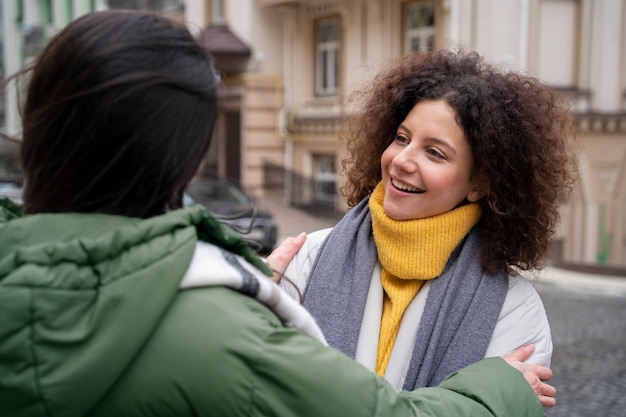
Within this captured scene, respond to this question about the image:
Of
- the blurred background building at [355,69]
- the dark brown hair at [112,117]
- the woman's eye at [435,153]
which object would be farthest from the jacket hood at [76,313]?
the blurred background building at [355,69]

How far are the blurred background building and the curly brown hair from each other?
1018cm

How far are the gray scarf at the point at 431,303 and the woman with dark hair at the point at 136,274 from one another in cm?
65

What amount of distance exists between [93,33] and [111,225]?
0.31 m

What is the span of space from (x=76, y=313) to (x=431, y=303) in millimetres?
1170

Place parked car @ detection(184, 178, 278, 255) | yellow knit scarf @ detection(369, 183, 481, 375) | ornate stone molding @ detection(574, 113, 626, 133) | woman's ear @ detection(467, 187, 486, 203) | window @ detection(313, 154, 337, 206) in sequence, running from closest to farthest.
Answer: yellow knit scarf @ detection(369, 183, 481, 375) → woman's ear @ detection(467, 187, 486, 203) → parked car @ detection(184, 178, 278, 255) → ornate stone molding @ detection(574, 113, 626, 133) → window @ detection(313, 154, 337, 206)

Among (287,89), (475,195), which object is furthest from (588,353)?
(287,89)

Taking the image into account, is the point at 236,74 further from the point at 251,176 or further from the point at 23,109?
the point at 23,109

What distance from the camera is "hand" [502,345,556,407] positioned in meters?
1.82

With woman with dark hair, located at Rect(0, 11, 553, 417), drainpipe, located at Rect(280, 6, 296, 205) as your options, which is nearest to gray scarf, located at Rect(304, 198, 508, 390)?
woman with dark hair, located at Rect(0, 11, 553, 417)

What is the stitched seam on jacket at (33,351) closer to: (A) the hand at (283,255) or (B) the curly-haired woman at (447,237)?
(A) the hand at (283,255)

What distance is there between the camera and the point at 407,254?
2172 mm

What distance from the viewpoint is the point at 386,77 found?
2.48 m

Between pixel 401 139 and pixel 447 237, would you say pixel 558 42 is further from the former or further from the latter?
pixel 447 237

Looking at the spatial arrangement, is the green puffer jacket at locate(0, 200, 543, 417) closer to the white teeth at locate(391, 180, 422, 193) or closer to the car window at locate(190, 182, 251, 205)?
the white teeth at locate(391, 180, 422, 193)
